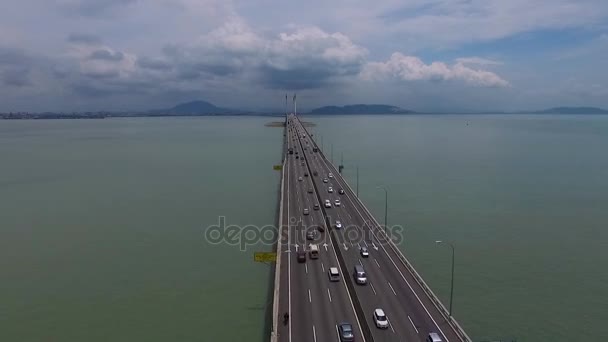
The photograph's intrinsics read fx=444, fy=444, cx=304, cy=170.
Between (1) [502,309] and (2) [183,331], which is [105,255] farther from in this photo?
(1) [502,309]

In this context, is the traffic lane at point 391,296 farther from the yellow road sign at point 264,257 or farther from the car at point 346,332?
the yellow road sign at point 264,257

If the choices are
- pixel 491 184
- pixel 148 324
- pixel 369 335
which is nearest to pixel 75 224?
pixel 148 324

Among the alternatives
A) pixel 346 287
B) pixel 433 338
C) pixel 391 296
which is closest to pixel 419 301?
pixel 391 296

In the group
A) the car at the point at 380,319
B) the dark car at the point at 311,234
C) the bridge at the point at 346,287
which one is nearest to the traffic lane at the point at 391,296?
the bridge at the point at 346,287
